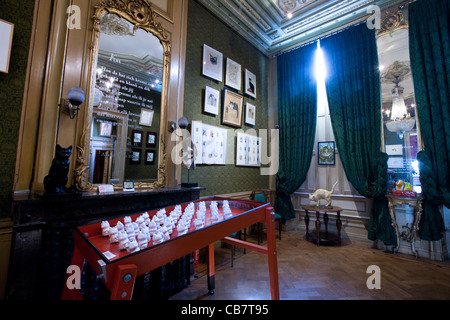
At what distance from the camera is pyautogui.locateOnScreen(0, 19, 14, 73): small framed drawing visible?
5.62ft

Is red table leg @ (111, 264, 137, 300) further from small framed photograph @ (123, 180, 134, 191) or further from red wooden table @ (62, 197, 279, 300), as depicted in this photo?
small framed photograph @ (123, 180, 134, 191)

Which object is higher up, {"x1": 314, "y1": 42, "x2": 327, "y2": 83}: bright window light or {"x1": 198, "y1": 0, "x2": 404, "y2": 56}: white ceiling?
{"x1": 198, "y1": 0, "x2": 404, "y2": 56}: white ceiling

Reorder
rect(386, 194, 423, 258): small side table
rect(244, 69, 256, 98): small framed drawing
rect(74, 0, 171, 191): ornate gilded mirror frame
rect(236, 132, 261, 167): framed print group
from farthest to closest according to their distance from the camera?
rect(244, 69, 256, 98): small framed drawing, rect(236, 132, 261, 167): framed print group, rect(386, 194, 423, 258): small side table, rect(74, 0, 171, 191): ornate gilded mirror frame

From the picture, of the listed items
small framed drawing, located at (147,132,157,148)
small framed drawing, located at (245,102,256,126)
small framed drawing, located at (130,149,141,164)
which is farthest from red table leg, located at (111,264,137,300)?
small framed drawing, located at (245,102,256,126)

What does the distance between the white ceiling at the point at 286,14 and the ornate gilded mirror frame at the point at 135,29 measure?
1.38 m

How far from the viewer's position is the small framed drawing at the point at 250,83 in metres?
4.47

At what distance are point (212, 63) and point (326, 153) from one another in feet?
9.91

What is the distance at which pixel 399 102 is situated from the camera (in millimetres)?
3637

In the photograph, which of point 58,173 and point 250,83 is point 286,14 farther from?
point 58,173

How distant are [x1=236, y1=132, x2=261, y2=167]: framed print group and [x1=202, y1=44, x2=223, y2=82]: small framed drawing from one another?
1217 millimetres

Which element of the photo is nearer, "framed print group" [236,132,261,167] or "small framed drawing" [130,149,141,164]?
"small framed drawing" [130,149,141,164]

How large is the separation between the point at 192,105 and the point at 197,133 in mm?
466
